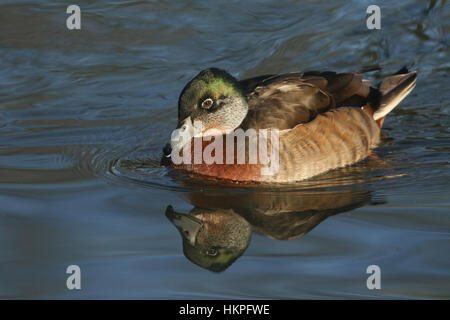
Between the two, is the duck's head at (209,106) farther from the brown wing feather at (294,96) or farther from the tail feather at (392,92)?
the tail feather at (392,92)

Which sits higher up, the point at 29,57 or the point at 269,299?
the point at 29,57

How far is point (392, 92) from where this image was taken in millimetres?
8695

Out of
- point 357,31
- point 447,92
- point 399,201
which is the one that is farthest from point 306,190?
point 357,31

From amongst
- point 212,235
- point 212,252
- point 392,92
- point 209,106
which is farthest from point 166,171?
point 392,92

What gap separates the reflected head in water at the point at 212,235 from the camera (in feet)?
18.5

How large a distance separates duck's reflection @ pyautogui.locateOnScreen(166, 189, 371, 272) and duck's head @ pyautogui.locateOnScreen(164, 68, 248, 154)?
2.28 feet

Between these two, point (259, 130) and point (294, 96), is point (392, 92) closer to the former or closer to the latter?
point (294, 96)

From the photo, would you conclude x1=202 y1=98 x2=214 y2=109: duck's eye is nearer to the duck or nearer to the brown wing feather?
the duck

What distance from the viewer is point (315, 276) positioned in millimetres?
5297

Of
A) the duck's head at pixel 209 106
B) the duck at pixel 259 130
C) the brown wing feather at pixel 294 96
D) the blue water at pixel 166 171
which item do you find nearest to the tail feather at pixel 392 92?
the blue water at pixel 166 171

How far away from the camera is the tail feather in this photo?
8.59 metres

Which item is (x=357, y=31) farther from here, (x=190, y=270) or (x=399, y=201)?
(x=190, y=270)

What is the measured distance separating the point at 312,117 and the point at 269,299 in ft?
9.61

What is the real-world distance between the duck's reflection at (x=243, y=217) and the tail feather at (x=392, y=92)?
190cm
